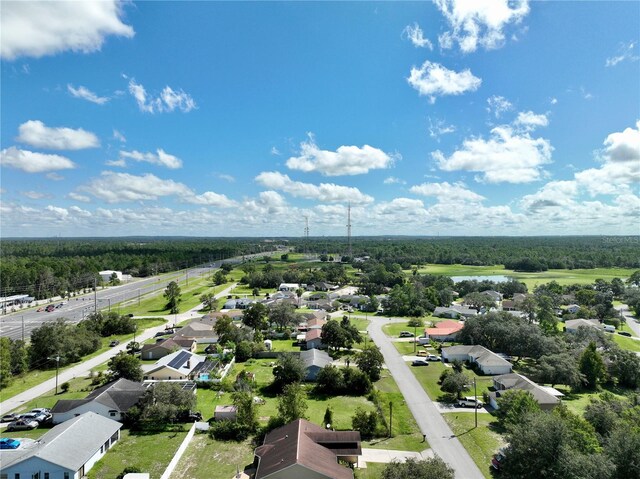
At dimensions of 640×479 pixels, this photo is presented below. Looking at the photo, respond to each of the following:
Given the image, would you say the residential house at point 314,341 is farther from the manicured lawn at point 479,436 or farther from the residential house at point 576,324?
the residential house at point 576,324

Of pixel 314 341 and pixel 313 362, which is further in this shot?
pixel 314 341

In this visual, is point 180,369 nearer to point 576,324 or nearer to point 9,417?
point 9,417

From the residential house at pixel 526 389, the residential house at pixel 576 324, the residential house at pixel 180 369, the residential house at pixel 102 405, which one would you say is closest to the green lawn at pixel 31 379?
the residential house at pixel 102 405

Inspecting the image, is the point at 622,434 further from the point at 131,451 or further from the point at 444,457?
the point at 131,451

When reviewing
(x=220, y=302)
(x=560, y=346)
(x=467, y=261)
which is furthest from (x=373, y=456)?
(x=467, y=261)

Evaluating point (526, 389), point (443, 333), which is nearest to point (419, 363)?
point (443, 333)
